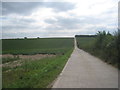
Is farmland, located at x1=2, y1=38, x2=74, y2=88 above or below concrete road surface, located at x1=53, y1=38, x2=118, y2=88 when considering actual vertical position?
below

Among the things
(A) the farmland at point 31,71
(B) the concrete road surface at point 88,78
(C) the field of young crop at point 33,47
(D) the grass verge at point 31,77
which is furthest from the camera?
(C) the field of young crop at point 33,47

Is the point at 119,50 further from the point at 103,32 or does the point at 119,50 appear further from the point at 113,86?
the point at 103,32

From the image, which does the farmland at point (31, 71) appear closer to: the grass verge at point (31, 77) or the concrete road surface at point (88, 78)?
the grass verge at point (31, 77)

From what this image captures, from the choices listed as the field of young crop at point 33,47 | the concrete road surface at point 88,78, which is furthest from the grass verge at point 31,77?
the field of young crop at point 33,47

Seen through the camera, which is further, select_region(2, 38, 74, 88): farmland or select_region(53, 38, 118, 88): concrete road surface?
select_region(2, 38, 74, 88): farmland

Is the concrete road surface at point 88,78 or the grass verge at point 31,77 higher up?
the concrete road surface at point 88,78

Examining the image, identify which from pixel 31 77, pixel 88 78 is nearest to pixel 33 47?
pixel 31 77

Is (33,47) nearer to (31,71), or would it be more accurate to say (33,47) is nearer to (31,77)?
(31,71)

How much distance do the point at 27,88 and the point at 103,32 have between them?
75.9 ft

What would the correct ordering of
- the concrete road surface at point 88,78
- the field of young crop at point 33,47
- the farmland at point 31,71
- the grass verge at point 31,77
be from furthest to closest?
the field of young crop at point 33,47 → the farmland at point 31,71 → the grass verge at point 31,77 → the concrete road surface at point 88,78

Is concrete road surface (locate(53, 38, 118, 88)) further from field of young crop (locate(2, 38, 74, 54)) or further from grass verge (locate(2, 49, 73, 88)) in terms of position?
field of young crop (locate(2, 38, 74, 54))

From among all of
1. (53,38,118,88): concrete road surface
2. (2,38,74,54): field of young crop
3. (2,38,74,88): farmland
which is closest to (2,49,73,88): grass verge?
(2,38,74,88): farmland

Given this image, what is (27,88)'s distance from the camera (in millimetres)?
8531

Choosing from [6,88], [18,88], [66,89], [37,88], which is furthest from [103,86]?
[6,88]
